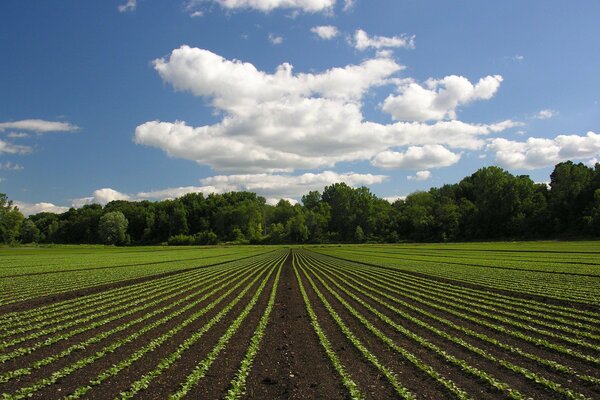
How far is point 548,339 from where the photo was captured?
14.7 m

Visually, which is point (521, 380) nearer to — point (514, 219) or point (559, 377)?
point (559, 377)

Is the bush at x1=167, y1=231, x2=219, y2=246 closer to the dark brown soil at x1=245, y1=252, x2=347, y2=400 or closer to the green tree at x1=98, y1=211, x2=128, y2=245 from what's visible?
the green tree at x1=98, y1=211, x2=128, y2=245

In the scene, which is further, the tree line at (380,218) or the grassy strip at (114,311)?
the tree line at (380,218)

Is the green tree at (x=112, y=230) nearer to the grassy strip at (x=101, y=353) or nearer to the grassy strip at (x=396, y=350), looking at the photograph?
the grassy strip at (x=101, y=353)

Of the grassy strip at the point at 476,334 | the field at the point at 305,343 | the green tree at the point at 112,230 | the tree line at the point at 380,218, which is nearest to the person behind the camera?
the field at the point at 305,343

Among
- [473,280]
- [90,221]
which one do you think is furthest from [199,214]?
[473,280]

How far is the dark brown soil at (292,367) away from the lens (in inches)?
413

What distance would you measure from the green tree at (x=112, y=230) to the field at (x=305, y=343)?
14881 cm

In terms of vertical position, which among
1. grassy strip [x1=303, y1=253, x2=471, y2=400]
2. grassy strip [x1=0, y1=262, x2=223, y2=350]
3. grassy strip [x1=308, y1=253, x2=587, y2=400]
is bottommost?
grassy strip [x1=308, y1=253, x2=587, y2=400]

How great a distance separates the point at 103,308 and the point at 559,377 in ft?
66.3

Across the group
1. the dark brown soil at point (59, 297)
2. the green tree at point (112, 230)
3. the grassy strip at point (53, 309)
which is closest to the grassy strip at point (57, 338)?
the grassy strip at point (53, 309)

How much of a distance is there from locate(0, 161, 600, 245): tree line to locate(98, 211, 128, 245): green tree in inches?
14.7

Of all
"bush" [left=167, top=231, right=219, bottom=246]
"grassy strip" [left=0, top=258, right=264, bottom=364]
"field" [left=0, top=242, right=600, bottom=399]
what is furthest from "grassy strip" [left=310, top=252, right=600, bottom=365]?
"bush" [left=167, top=231, right=219, bottom=246]

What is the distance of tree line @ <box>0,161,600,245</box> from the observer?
118562 mm
